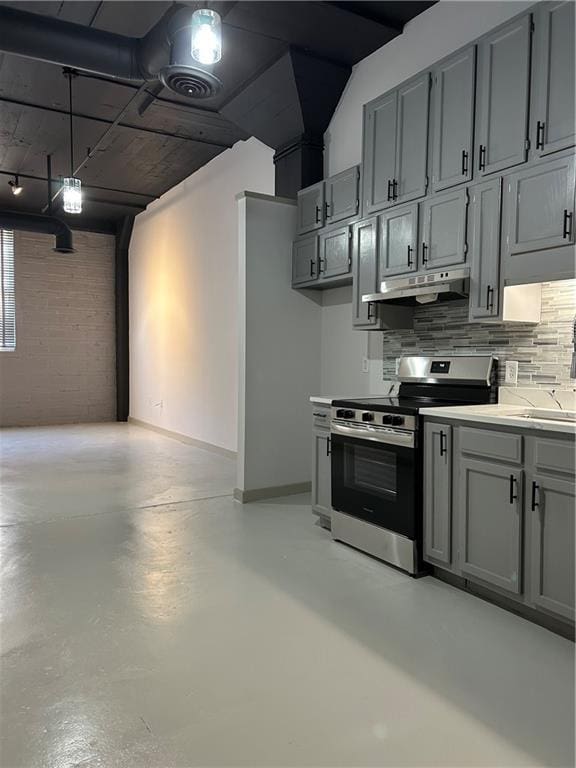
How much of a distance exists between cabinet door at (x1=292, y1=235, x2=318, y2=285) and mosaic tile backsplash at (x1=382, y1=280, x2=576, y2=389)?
97cm

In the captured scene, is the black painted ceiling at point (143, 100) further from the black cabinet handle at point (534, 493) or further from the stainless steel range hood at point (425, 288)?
the black cabinet handle at point (534, 493)

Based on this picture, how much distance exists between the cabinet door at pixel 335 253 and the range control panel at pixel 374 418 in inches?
49.1

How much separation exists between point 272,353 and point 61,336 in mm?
6297

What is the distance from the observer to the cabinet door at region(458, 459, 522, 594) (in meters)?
2.62

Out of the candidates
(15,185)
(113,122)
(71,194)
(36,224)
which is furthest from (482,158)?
(15,185)

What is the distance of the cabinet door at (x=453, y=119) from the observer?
10.6 feet

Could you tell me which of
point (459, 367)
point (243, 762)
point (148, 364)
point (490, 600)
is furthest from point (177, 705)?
point (148, 364)

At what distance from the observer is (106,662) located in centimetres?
231

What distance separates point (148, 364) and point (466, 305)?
22.1 ft

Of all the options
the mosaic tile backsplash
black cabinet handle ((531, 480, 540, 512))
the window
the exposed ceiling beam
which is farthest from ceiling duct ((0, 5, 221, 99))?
the window

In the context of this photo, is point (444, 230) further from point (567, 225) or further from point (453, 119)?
point (567, 225)

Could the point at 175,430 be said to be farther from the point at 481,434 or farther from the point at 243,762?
the point at 243,762

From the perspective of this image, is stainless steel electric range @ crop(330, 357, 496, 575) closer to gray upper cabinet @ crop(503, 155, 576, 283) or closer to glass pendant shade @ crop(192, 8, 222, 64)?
gray upper cabinet @ crop(503, 155, 576, 283)

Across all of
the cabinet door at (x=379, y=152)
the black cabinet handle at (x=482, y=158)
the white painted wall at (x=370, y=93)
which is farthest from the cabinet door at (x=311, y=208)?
the black cabinet handle at (x=482, y=158)
